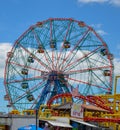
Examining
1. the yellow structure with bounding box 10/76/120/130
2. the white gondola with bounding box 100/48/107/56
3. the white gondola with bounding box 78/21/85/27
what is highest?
the white gondola with bounding box 78/21/85/27

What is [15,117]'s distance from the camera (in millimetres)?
35406

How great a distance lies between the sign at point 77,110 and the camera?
149 ft

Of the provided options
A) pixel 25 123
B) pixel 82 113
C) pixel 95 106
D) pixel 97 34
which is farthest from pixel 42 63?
pixel 25 123

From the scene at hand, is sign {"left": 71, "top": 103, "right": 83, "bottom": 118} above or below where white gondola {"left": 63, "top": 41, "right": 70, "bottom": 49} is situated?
below

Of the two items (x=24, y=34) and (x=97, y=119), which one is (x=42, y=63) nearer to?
(x=24, y=34)

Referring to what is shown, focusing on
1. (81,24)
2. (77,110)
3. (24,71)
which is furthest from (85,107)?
(81,24)

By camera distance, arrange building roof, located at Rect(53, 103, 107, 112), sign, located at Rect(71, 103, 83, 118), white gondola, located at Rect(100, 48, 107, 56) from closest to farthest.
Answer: sign, located at Rect(71, 103, 83, 118) < building roof, located at Rect(53, 103, 107, 112) < white gondola, located at Rect(100, 48, 107, 56)

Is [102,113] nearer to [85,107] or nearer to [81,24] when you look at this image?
[85,107]

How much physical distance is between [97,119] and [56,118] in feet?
15.7

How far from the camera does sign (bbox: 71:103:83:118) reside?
45.4 meters

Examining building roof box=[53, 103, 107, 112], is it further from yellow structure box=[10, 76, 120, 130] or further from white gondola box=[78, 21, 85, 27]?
white gondola box=[78, 21, 85, 27]

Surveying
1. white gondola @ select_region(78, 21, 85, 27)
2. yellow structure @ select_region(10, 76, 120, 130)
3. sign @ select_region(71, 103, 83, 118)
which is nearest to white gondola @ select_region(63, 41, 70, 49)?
white gondola @ select_region(78, 21, 85, 27)

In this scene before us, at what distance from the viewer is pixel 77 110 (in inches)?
1811

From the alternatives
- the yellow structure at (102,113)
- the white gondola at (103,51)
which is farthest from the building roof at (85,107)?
the white gondola at (103,51)
